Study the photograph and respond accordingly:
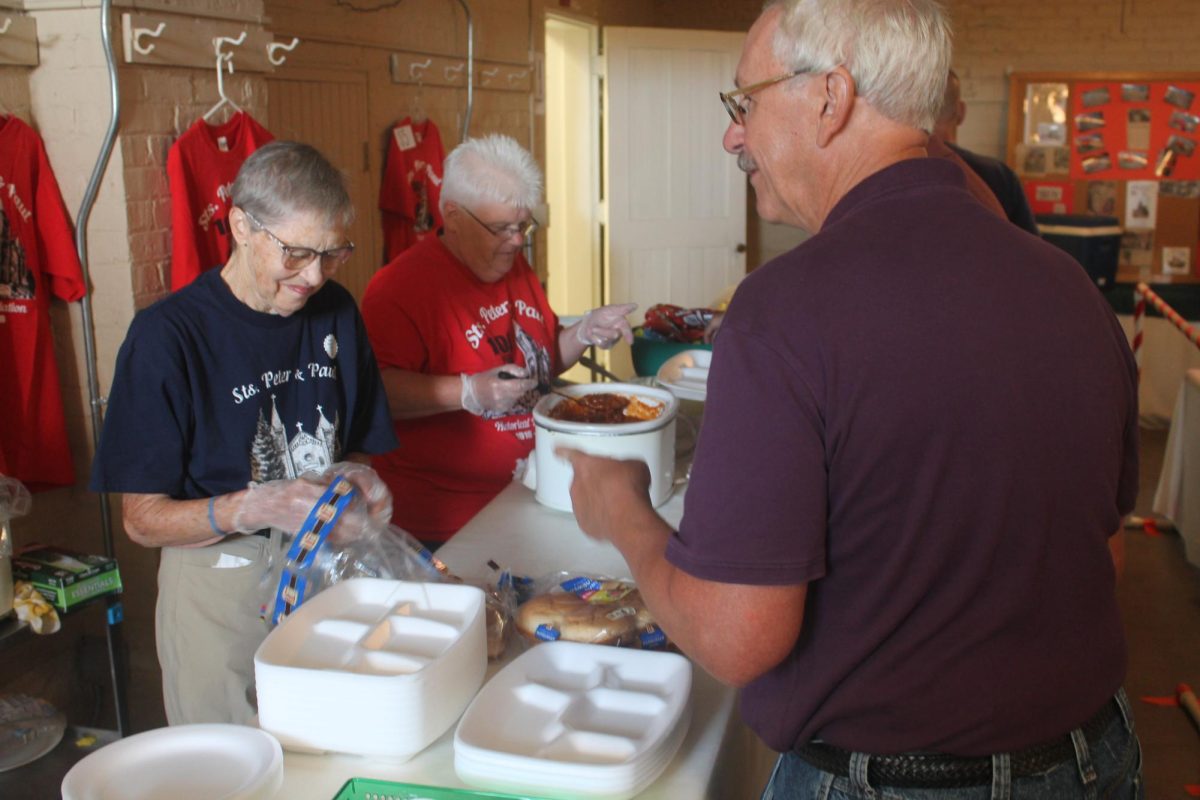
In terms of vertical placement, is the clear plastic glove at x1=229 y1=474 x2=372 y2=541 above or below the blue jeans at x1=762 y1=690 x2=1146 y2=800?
above

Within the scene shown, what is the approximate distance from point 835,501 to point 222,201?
8.21 ft

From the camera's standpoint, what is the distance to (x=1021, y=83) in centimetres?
823

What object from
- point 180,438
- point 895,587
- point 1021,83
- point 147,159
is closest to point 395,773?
point 895,587

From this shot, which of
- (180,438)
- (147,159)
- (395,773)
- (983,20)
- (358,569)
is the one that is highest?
(983,20)

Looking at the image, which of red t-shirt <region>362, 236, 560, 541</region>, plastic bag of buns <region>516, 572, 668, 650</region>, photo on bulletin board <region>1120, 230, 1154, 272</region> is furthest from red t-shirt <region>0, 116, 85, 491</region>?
photo on bulletin board <region>1120, 230, 1154, 272</region>

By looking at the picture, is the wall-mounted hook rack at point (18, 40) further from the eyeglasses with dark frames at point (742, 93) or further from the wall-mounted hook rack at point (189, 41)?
the eyeglasses with dark frames at point (742, 93)

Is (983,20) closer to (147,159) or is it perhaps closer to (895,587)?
(147,159)

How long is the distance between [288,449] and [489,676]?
28.8 inches

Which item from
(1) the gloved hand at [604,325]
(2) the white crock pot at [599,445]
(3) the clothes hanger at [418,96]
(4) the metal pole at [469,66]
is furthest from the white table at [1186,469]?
(3) the clothes hanger at [418,96]

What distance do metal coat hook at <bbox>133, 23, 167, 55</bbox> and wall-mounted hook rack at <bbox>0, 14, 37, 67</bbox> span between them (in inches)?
10.4

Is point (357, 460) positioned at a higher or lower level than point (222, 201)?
lower

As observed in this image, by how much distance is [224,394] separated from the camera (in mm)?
1966

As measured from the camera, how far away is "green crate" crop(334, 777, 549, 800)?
3.91ft

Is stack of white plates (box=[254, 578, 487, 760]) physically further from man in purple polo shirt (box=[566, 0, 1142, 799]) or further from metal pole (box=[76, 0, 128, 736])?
metal pole (box=[76, 0, 128, 736])
